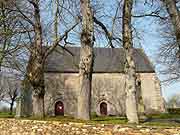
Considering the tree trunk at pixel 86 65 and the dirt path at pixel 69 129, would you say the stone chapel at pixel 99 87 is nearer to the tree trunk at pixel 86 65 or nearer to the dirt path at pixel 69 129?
the tree trunk at pixel 86 65

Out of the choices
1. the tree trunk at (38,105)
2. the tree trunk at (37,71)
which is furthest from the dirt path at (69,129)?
the tree trunk at (37,71)

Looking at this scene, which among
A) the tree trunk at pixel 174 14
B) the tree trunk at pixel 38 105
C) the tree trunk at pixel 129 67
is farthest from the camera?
the tree trunk at pixel 38 105

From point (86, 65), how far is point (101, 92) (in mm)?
30831

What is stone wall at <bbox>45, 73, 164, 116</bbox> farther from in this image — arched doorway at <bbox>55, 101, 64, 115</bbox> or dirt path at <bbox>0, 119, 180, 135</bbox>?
dirt path at <bbox>0, 119, 180, 135</bbox>

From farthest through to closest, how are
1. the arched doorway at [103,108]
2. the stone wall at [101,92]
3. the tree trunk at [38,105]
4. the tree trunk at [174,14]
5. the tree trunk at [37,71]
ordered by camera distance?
1. the arched doorway at [103,108]
2. the stone wall at [101,92]
3. the tree trunk at [37,71]
4. the tree trunk at [38,105]
5. the tree trunk at [174,14]

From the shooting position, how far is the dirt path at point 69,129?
7867 millimetres

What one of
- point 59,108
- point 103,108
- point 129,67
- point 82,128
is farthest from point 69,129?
point 103,108

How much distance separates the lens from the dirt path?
7867 millimetres

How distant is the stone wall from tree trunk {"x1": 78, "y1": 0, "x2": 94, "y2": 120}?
28.4 meters

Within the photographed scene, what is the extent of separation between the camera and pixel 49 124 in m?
9.73

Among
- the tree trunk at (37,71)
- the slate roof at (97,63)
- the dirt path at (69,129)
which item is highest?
the slate roof at (97,63)

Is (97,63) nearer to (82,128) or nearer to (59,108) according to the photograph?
(59,108)

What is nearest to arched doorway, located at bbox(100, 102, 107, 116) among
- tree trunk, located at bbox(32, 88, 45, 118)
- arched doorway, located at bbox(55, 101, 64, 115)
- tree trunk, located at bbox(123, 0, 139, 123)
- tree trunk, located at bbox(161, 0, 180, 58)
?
arched doorway, located at bbox(55, 101, 64, 115)

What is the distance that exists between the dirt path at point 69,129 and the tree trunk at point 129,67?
365 centimetres
